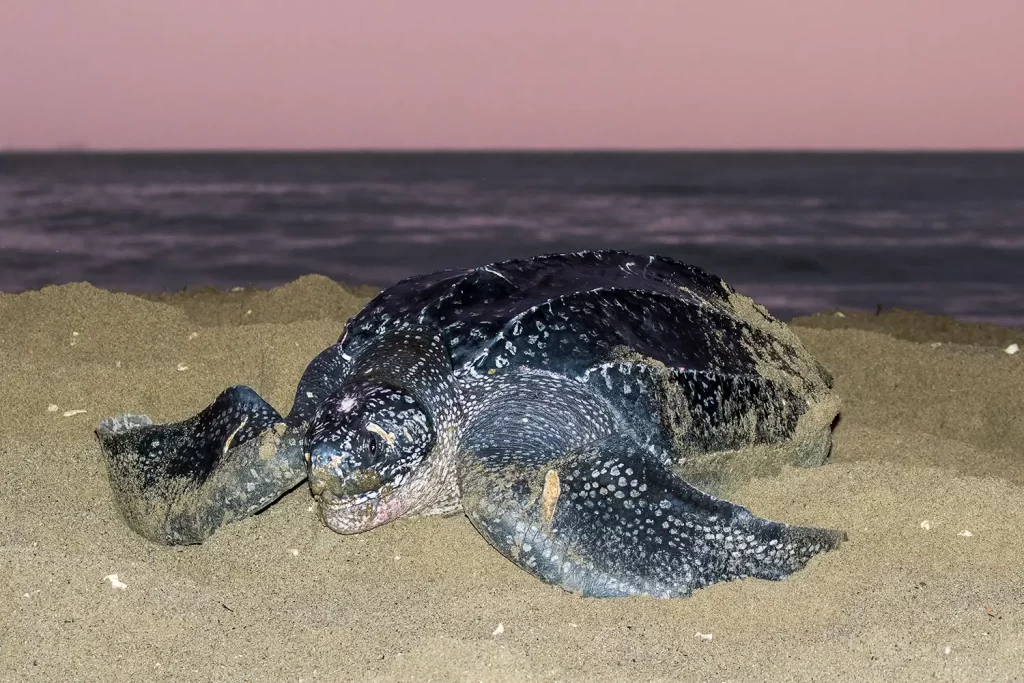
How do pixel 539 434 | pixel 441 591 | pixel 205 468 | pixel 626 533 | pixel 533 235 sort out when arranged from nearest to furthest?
pixel 626 533
pixel 441 591
pixel 539 434
pixel 205 468
pixel 533 235

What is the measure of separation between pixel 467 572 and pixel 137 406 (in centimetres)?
170

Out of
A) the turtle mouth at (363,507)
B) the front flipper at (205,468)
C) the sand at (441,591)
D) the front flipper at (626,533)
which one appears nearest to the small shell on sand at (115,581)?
the sand at (441,591)

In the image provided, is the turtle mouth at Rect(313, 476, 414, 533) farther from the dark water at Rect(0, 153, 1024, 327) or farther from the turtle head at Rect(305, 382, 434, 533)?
the dark water at Rect(0, 153, 1024, 327)

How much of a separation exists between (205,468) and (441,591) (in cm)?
83

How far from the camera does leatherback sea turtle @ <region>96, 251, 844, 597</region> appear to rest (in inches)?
93.8

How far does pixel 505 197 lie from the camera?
86.6 feet

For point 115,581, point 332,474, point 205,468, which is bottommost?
point 115,581

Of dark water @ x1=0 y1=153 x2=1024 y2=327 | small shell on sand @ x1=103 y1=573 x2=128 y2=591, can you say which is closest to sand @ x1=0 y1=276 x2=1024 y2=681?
small shell on sand @ x1=103 y1=573 x2=128 y2=591

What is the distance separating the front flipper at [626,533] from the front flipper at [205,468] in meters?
0.62

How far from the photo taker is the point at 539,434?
2.68m

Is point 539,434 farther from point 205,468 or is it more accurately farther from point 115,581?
point 115,581

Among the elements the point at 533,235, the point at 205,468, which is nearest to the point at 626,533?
the point at 205,468

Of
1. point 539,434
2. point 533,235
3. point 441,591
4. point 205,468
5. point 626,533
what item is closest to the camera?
point 626,533

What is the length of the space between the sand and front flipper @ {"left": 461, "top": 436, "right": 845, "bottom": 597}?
5 cm
